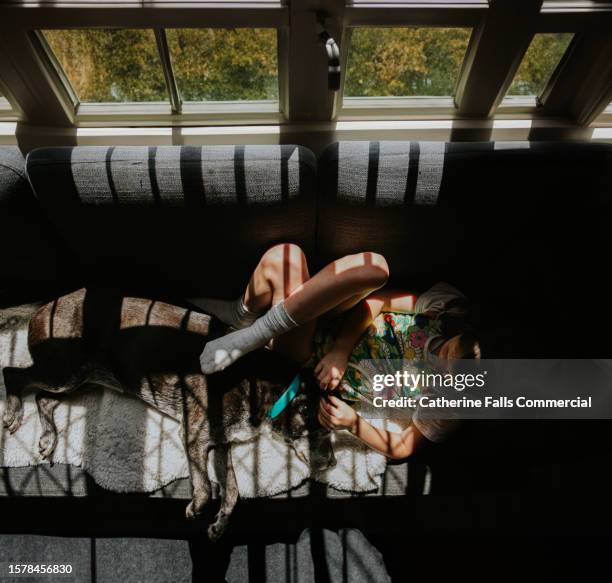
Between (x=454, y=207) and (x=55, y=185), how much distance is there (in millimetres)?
1462

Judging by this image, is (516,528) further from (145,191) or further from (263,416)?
(145,191)

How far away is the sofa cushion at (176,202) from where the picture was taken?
4.65ft

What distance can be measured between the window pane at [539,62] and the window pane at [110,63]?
55.1 inches

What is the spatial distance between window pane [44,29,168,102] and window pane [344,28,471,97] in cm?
75

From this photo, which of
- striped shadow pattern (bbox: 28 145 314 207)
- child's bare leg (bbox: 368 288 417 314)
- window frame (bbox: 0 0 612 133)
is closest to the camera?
window frame (bbox: 0 0 612 133)

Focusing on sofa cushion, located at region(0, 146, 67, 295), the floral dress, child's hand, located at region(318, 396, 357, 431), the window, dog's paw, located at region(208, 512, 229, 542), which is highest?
the window

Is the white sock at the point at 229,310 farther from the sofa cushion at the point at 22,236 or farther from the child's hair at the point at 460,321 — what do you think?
the child's hair at the point at 460,321

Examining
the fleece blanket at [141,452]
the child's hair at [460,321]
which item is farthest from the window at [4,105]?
the child's hair at [460,321]

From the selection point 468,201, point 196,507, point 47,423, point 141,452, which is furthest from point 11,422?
point 468,201

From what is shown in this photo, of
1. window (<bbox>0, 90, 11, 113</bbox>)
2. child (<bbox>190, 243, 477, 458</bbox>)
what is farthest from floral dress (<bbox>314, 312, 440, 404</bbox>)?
window (<bbox>0, 90, 11, 113</bbox>)

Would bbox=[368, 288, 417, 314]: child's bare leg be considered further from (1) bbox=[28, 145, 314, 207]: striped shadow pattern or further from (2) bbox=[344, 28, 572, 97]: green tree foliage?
(2) bbox=[344, 28, 572, 97]: green tree foliage

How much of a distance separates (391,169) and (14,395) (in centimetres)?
169

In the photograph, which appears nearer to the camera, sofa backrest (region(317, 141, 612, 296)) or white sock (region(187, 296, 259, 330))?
sofa backrest (region(317, 141, 612, 296))

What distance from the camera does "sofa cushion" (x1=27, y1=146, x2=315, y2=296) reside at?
1416 millimetres
